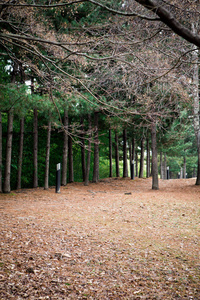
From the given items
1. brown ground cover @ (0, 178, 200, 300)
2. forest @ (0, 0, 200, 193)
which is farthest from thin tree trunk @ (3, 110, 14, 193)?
brown ground cover @ (0, 178, 200, 300)

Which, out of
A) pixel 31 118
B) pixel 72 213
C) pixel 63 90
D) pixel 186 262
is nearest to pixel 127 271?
pixel 186 262

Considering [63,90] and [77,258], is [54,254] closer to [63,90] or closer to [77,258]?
[77,258]

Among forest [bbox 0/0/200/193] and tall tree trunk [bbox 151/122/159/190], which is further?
tall tree trunk [bbox 151/122/159/190]

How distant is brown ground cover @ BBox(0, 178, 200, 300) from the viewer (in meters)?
2.75

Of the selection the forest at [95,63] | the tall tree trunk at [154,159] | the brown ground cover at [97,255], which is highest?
the forest at [95,63]

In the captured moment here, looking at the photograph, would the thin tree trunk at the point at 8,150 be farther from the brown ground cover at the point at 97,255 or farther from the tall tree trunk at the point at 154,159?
the tall tree trunk at the point at 154,159

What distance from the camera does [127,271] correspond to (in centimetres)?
324

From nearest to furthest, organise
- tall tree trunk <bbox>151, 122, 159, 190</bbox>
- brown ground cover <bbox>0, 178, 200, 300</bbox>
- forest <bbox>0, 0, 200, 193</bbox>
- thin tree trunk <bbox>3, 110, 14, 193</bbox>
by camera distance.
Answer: brown ground cover <bbox>0, 178, 200, 300</bbox>, forest <bbox>0, 0, 200, 193</bbox>, thin tree trunk <bbox>3, 110, 14, 193</bbox>, tall tree trunk <bbox>151, 122, 159, 190</bbox>

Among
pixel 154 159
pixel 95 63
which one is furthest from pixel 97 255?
pixel 154 159

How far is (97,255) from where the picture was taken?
368cm

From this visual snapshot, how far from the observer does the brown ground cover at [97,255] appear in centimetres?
275

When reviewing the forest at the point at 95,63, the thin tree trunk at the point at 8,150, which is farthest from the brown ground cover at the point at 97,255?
the thin tree trunk at the point at 8,150

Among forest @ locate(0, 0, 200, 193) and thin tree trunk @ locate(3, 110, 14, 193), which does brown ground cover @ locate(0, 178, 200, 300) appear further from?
thin tree trunk @ locate(3, 110, 14, 193)

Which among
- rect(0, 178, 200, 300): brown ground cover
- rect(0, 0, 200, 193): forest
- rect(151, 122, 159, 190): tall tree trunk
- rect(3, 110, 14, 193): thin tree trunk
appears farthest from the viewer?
rect(151, 122, 159, 190): tall tree trunk
